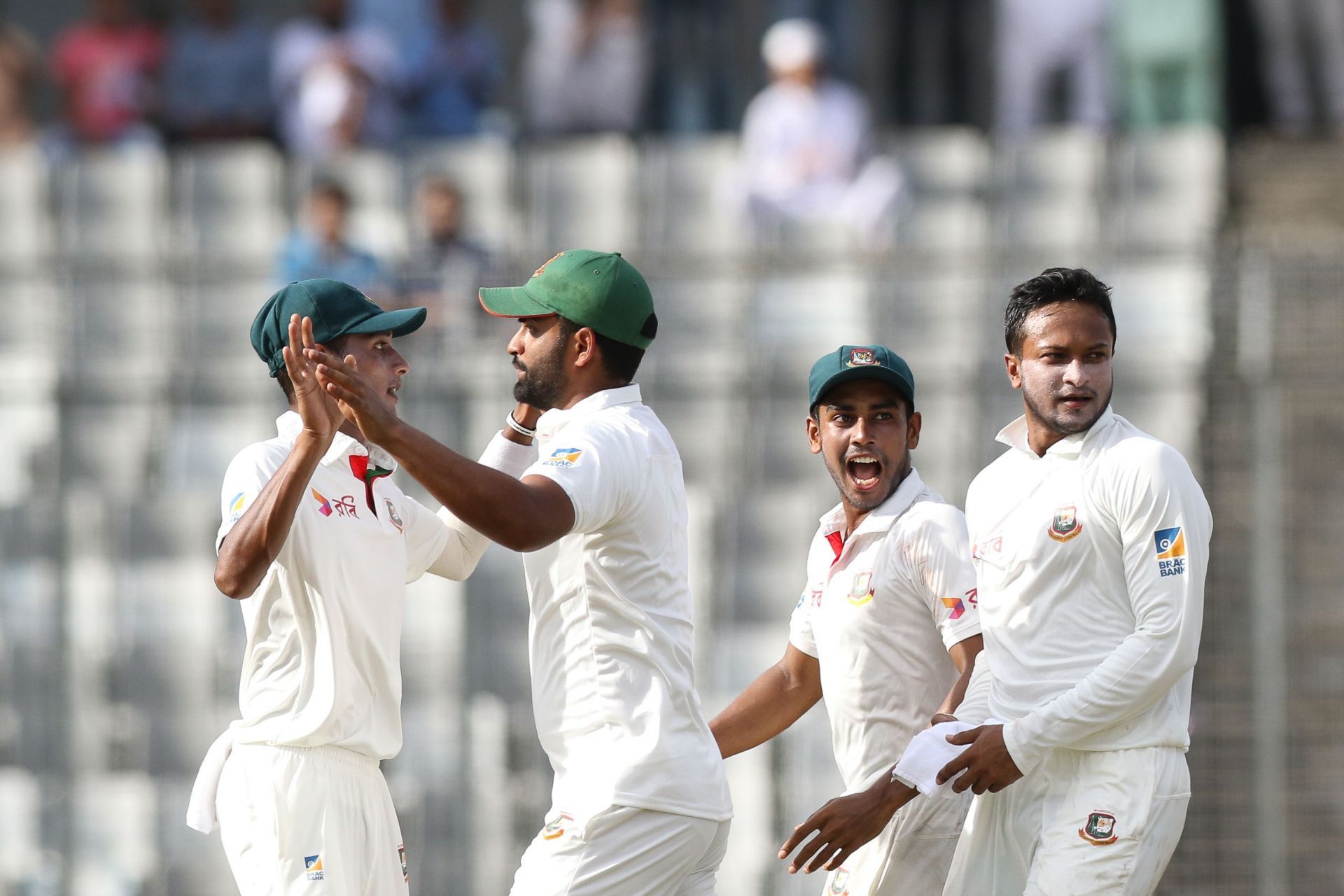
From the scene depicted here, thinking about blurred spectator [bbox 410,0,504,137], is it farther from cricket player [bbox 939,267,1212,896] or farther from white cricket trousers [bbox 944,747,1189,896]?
white cricket trousers [bbox 944,747,1189,896]

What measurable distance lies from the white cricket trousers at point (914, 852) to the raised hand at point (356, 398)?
173cm

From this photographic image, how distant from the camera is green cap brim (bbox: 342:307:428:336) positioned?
184 inches

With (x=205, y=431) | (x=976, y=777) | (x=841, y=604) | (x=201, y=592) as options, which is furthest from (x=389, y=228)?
(x=976, y=777)

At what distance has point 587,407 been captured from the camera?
14.9ft

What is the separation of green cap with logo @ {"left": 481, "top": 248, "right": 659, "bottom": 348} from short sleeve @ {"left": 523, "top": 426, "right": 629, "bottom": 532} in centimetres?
29

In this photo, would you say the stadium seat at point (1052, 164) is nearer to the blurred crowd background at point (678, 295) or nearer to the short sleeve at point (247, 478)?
the blurred crowd background at point (678, 295)

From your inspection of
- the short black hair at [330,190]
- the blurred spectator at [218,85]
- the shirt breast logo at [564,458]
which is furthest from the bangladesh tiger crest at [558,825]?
the blurred spectator at [218,85]

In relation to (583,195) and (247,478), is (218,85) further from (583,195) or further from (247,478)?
(247,478)

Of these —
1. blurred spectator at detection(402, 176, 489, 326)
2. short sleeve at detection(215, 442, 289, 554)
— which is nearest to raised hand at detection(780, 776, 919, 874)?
short sleeve at detection(215, 442, 289, 554)

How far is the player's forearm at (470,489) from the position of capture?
403 centimetres

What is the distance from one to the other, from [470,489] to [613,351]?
70cm

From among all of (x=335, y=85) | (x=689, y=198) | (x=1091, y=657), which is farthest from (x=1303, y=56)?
(x=1091, y=657)

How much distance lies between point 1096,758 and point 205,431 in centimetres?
632

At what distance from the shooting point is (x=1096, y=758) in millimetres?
4430
